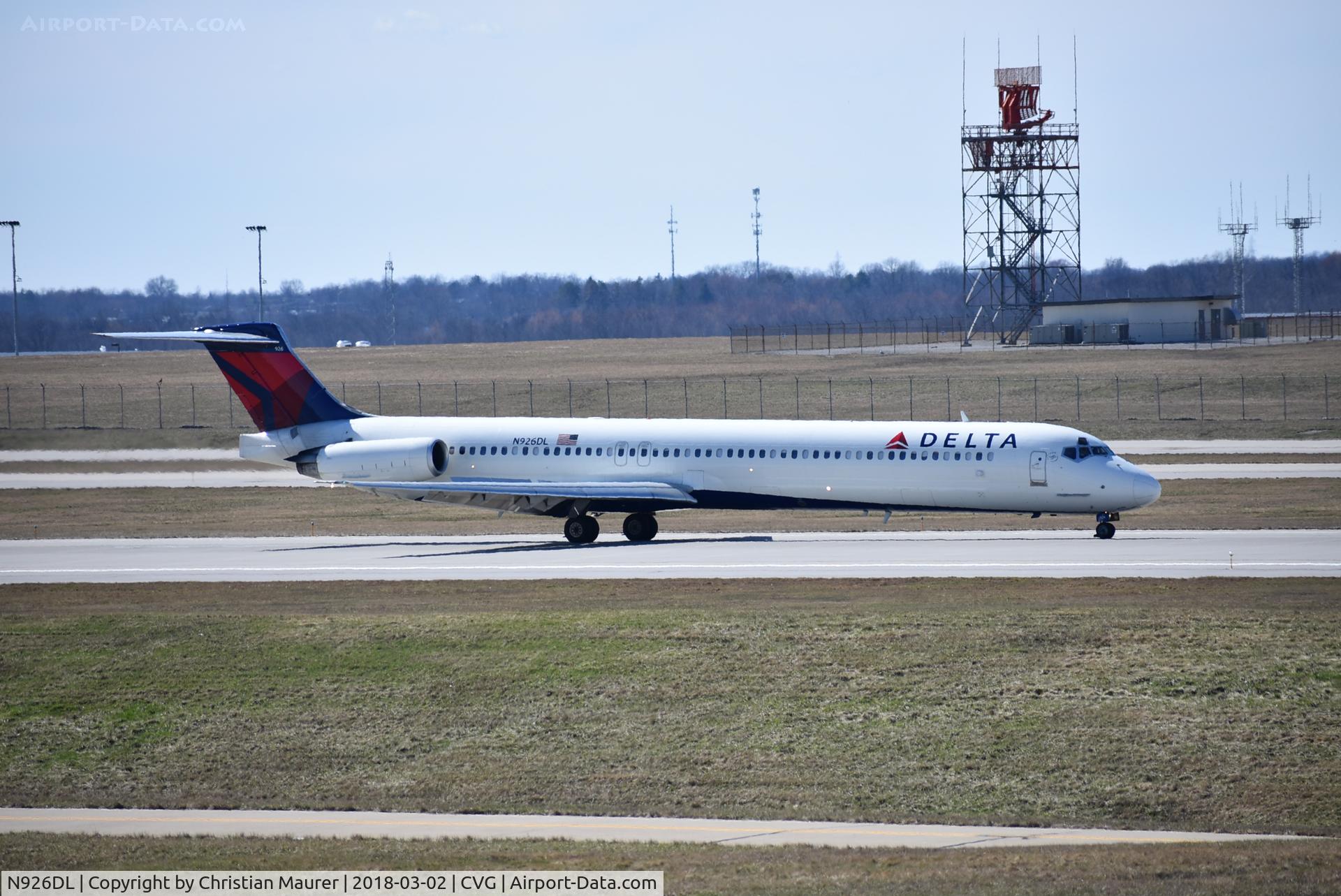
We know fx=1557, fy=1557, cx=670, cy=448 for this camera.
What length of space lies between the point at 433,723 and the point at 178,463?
36.4 meters

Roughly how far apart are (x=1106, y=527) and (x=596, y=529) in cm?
1263

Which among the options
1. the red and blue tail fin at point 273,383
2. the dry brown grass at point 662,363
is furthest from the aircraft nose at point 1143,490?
the dry brown grass at point 662,363

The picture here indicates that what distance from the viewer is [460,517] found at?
48.5 meters

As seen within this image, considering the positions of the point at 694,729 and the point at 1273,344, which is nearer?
the point at 694,729

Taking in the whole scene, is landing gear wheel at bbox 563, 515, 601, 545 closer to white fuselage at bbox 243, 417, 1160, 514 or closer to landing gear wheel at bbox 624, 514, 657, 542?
landing gear wheel at bbox 624, 514, 657, 542

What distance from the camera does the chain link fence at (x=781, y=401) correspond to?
254 feet

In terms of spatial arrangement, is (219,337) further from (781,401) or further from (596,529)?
(781,401)

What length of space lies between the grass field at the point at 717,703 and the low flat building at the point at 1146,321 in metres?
73.7

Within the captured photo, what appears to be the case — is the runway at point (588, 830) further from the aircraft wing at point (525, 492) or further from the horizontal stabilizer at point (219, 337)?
the horizontal stabilizer at point (219, 337)

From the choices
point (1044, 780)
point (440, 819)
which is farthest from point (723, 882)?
point (1044, 780)

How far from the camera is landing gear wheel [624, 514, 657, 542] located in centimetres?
4019

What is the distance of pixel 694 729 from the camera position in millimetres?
22844

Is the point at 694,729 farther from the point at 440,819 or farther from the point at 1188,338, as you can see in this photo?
the point at 1188,338

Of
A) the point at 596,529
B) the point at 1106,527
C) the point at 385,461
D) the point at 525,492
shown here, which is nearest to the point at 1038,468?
the point at 1106,527
